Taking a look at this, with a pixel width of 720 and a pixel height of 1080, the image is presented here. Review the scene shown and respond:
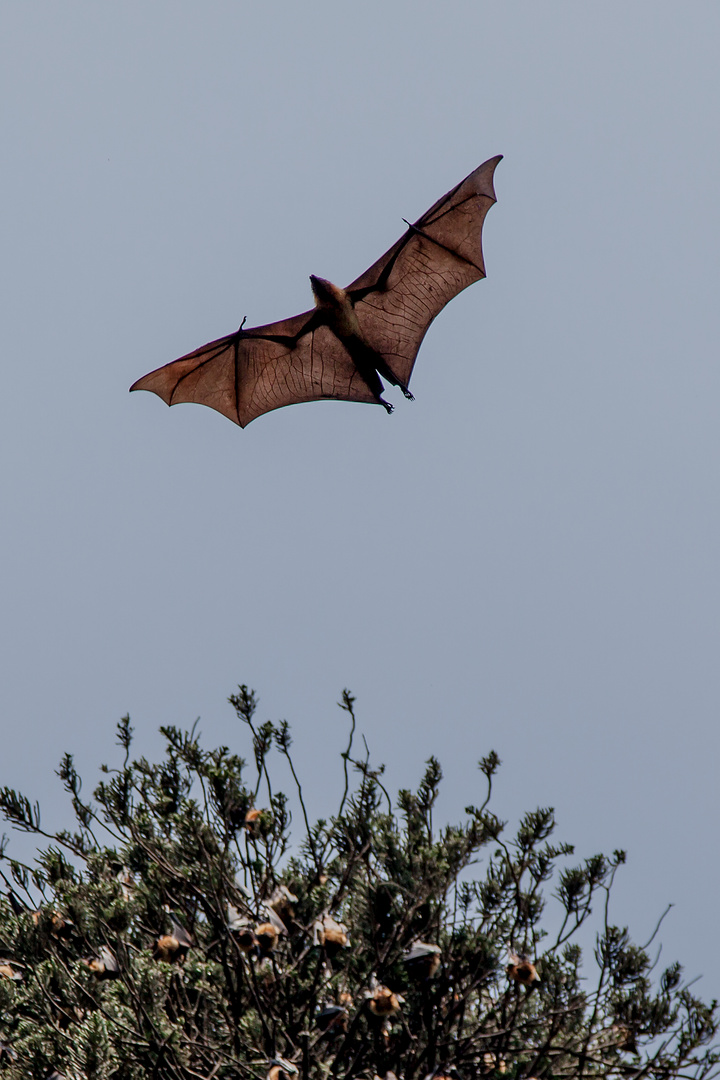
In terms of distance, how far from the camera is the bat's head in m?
8.18

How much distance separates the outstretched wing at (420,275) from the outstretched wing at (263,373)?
1.65ft

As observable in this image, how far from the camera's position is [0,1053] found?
4609mm

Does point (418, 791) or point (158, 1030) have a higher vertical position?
point (418, 791)

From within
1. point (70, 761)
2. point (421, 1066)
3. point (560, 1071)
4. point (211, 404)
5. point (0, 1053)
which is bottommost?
point (560, 1071)

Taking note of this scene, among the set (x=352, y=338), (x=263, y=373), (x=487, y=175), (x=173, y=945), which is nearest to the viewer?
(x=173, y=945)

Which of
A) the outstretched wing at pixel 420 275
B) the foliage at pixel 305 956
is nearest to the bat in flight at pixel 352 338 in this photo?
the outstretched wing at pixel 420 275

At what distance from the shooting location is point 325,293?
27.2 ft

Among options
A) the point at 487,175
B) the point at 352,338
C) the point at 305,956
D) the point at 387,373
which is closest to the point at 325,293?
the point at 352,338

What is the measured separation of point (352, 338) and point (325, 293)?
2.38 ft

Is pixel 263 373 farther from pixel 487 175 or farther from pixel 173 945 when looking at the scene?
pixel 173 945

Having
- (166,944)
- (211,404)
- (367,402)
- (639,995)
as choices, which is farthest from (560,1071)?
(211,404)

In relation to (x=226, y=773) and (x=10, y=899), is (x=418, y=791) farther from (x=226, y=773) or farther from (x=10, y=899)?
(x=10, y=899)

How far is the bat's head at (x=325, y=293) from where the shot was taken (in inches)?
322

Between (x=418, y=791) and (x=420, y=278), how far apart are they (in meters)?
5.68
